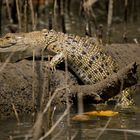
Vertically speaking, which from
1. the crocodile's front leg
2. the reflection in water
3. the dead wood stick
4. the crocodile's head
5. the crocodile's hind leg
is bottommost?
the reflection in water

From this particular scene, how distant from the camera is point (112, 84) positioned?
5605 mm

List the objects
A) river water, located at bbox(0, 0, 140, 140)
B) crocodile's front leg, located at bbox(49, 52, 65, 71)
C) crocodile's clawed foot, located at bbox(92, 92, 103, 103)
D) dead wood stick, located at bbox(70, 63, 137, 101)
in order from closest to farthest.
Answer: river water, located at bbox(0, 0, 140, 140), dead wood stick, located at bbox(70, 63, 137, 101), crocodile's clawed foot, located at bbox(92, 92, 103, 103), crocodile's front leg, located at bbox(49, 52, 65, 71)

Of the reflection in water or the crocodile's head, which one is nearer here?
the reflection in water

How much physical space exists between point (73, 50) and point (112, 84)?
139cm

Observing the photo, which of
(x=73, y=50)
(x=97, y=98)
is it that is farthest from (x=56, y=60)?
(x=97, y=98)

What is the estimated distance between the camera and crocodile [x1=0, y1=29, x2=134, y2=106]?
22.2 ft

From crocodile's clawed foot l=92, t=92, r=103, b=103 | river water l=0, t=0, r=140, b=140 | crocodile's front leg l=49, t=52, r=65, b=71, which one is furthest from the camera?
crocodile's front leg l=49, t=52, r=65, b=71

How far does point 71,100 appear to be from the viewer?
19.8 feet

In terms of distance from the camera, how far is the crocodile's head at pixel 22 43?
6746 mm

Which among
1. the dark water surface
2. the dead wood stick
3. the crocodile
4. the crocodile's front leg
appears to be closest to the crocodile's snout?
the crocodile

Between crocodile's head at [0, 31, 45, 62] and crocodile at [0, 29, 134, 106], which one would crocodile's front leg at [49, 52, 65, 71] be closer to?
crocodile at [0, 29, 134, 106]

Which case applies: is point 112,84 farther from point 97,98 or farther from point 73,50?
point 73,50

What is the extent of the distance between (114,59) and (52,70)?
1.22m

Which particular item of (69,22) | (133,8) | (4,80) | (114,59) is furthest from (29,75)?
(133,8)
